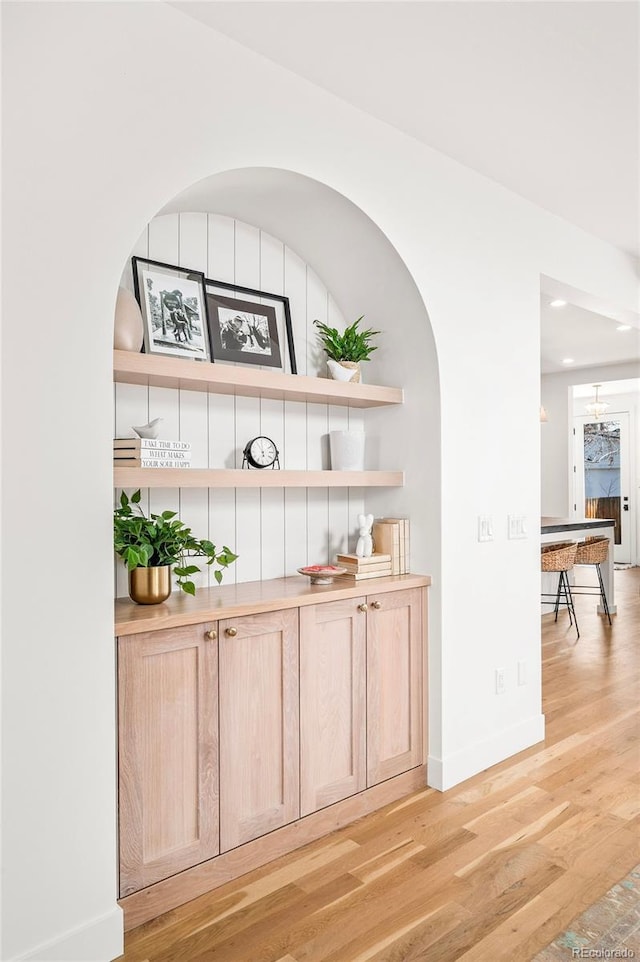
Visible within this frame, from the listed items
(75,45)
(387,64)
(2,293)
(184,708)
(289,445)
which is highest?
(387,64)

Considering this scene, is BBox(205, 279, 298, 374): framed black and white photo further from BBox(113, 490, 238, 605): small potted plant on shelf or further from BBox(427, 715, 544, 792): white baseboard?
BBox(427, 715, 544, 792): white baseboard

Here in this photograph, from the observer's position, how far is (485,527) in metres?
3.00

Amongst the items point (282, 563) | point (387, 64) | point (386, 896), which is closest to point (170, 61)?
point (387, 64)

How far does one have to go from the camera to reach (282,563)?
2801 mm

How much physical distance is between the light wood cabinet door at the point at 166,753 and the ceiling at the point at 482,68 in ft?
6.30

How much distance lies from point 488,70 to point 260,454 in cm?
161

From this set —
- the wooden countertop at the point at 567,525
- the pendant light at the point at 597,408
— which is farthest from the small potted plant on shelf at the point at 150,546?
the pendant light at the point at 597,408

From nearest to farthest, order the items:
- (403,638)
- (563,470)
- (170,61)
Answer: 1. (170,61)
2. (403,638)
3. (563,470)

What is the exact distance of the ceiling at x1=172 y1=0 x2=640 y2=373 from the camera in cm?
199

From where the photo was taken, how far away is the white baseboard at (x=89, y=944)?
5.57 feet

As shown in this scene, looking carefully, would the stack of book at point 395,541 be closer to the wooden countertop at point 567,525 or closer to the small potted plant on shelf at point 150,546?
the small potted plant on shelf at point 150,546

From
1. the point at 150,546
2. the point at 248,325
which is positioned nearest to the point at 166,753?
the point at 150,546

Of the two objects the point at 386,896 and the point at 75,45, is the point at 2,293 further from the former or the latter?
the point at 386,896

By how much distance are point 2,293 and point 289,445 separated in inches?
55.8
